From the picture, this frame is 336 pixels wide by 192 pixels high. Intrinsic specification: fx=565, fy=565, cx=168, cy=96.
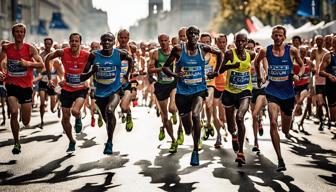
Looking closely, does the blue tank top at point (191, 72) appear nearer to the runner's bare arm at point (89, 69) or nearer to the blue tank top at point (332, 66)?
the runner's bare arm at point (89, 69)

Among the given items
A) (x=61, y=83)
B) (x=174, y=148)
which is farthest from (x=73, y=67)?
(x=174, y=148)

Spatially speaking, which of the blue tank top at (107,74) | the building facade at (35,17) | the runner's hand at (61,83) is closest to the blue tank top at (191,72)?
the blue tank top at (107,74)

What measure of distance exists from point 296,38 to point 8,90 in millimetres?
6877

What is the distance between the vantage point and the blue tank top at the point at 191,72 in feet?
27.6

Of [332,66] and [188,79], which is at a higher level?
[332,66]

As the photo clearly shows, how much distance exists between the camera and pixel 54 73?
1681 cm

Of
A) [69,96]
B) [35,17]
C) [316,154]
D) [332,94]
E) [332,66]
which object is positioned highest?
[35,17]

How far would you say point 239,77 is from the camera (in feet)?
28.7

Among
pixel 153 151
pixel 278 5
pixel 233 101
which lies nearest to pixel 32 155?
pixel 153 151

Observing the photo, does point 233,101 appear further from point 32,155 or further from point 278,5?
point 278,5

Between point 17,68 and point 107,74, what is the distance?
1687mm

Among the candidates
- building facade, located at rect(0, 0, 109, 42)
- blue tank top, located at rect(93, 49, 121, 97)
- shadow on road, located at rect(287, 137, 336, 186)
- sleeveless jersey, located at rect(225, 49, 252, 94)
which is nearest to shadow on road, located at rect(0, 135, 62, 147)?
blue tank top, located at rect(93, 49, 121, 97)

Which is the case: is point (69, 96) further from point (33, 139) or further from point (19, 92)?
point (33, 139)

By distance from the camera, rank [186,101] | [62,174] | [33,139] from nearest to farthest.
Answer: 1. [62,174]
2. [186,101]
3. [33,139]
